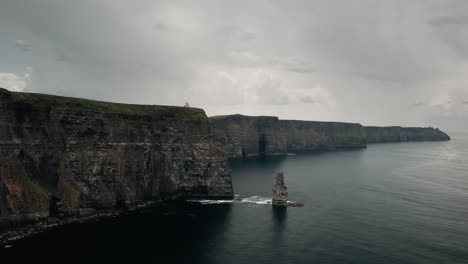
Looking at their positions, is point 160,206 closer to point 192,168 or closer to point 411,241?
point 192,168

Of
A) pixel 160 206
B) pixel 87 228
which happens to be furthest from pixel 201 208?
pixel 87 228

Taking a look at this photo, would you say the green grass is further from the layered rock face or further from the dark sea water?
the dark sea water

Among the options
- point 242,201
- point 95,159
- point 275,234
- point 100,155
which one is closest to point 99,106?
point 100,155

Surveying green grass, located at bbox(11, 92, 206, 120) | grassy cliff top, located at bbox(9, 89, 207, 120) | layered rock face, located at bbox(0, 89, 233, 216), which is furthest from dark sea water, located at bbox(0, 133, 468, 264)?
grassy cliff top, located at bbox(9, 89, 207, 120)

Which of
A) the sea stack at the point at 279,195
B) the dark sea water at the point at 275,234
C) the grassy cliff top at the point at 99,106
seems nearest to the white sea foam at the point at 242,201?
the dark sea water at the point at 275,234

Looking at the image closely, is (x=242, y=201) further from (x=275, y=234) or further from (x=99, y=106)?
(x=99, y=106)

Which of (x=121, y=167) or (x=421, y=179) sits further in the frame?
(x=421, y=179)

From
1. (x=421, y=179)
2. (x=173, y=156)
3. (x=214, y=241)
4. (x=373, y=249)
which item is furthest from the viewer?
(x=421, y=179)
